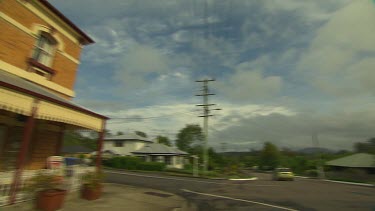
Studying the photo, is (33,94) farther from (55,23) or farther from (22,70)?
(55,23)

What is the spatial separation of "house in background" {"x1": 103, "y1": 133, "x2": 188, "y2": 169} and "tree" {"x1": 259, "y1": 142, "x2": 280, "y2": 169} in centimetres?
4032

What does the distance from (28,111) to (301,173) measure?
60068mm

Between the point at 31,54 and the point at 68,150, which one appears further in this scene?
the point at 68,150

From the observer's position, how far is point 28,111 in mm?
7395

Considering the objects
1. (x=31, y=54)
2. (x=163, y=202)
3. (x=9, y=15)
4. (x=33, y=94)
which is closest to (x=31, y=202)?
(x=33, y=94)

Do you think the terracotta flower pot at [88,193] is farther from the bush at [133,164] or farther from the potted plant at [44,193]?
the bush at [133,164]

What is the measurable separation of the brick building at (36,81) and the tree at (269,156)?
7691cm

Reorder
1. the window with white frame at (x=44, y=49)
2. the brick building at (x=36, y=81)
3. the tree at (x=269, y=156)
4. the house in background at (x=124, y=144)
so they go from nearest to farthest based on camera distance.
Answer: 1. the brick building at (x=36, y=81)
2. the window with white frame at (x=44, y=49)
3. the house in background at (x=124, y=144)
4. the tree at (x=269, y=156)

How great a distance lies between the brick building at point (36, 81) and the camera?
7945 millimetres

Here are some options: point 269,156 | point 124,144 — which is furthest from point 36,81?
point 269,156

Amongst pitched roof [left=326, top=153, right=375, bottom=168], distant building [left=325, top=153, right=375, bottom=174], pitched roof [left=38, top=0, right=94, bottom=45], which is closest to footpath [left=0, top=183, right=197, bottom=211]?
pitched roof [left=38, top=0, right=94, bottom=45]

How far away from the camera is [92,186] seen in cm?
911

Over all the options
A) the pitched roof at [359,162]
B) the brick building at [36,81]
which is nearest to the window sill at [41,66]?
the brick building at [36,81]

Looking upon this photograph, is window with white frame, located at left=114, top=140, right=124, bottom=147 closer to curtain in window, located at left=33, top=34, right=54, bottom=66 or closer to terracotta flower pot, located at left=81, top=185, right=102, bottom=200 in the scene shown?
curtain in window, located at left=33, top=34, right=54, bottom=66
